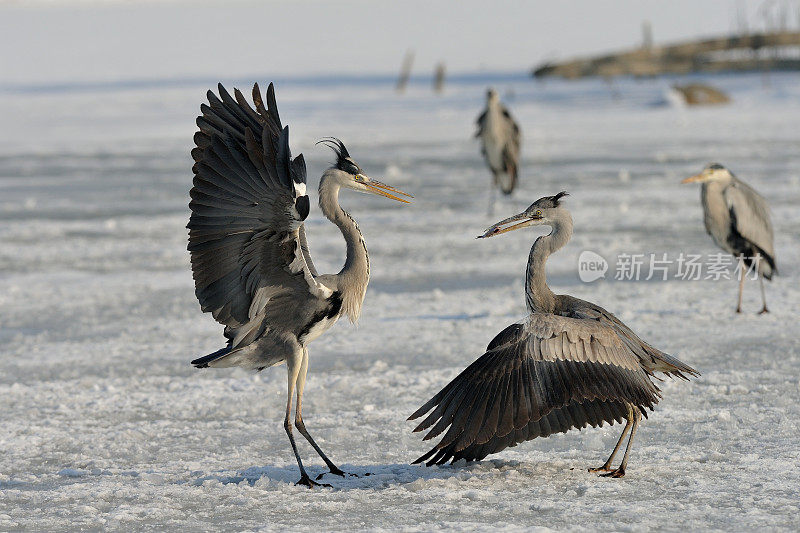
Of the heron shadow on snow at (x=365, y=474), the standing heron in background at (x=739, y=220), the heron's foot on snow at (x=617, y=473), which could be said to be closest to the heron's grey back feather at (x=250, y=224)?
the heron shadow on snow at (x=365, y=474)

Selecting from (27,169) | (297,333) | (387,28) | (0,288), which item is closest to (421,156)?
(27,169)

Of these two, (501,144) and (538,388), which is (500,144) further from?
(538,388)

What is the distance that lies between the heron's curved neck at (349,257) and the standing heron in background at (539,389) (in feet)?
2.16

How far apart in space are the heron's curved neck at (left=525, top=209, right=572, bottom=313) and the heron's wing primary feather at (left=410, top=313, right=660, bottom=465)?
0.34 m

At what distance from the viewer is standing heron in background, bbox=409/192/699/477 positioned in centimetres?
464

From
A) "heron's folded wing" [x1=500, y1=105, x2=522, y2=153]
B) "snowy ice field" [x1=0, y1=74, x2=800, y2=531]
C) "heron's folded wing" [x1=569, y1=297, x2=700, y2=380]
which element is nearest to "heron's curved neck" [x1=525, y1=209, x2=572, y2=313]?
"heron's folded wing" [x1=569, y1=297, x2=700, y2=380]

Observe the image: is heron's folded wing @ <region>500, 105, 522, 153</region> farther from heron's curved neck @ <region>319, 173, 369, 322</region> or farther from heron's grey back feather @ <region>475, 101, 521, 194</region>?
heron's curved neck @ <region>319, 173, 369, 322</region>

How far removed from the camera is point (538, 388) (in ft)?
15.3

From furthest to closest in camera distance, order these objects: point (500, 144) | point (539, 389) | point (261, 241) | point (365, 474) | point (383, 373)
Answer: point (500, 144)
point (383, 373)
point (365, 474)
point (261, 241)
point (539, 389)

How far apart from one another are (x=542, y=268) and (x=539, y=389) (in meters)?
0.74

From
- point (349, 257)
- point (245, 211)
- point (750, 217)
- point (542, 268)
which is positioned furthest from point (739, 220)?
point (245, 211)

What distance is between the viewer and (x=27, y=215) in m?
14.2

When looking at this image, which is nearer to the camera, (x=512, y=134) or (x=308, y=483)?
(x=308, y=483)

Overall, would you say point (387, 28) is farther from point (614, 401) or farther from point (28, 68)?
point (614, 401)
